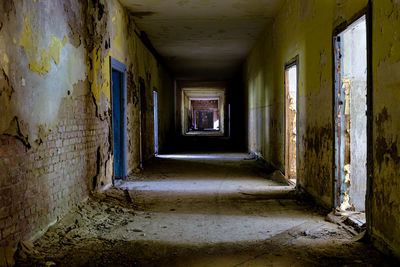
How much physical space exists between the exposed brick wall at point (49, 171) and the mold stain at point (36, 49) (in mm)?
604

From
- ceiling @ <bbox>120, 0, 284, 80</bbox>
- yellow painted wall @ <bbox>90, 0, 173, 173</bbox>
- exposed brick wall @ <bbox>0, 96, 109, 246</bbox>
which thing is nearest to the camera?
exposed brick wall @ <bbox>0, 96, 109, 246</bbox>

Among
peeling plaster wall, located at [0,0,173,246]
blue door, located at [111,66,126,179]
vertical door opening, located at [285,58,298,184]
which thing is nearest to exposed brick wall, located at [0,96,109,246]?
peeling plaster wall, located at [0,0,173,246]

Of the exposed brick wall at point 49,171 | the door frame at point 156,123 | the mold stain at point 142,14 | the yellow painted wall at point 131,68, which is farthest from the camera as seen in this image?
the door frame at point 156,123

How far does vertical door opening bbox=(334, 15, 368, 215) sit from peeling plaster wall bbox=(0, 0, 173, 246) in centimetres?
323

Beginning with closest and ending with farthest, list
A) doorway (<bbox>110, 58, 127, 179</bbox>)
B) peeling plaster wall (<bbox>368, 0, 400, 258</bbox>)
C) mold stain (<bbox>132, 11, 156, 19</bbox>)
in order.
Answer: peeling plaster wall (<bbox>368, 0, 400, 258</bbox>)
doorway (<bbox>110, 58, 127, 179</bbox>)
mold stain (<bbox>132, 11, 156, 19</bbox>)

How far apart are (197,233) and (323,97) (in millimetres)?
2422

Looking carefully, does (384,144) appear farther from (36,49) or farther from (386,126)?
(36,49)

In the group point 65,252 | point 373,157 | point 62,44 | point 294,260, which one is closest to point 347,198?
point 373,157

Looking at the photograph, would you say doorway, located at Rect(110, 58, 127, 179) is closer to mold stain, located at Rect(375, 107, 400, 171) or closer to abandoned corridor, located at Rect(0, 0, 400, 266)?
abandoned corridor, located at Rect(0, 0, 400, 266)

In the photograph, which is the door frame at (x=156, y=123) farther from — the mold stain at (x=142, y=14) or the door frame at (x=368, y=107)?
the door frame at (x=368, y=107)

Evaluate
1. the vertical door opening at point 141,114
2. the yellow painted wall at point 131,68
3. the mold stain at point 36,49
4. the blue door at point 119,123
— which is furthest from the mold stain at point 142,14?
the mold stain at point 36,49

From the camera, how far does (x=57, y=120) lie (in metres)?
3.88

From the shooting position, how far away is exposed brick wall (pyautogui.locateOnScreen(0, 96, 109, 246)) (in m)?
2.87

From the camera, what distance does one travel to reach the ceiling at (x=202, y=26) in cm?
686
